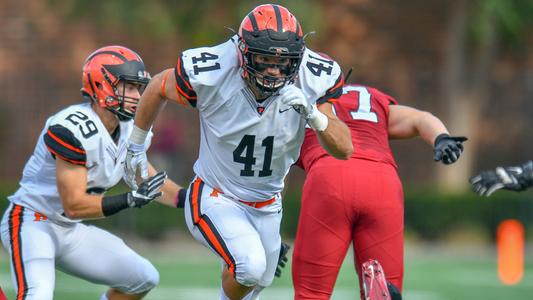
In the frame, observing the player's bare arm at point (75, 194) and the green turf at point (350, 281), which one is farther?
the green turf at point (350, 281)

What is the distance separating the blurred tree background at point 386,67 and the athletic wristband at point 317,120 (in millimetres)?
10722

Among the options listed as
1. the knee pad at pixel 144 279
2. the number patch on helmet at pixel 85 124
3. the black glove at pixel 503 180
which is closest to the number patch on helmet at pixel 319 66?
the black glove at pixel 503 180

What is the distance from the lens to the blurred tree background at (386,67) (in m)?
17.0

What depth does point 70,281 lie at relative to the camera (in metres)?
10.6

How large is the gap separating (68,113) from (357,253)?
1702 mm

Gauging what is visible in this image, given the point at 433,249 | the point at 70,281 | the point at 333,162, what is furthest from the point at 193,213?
the point at 433,249

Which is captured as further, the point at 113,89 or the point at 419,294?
the point at 419,294

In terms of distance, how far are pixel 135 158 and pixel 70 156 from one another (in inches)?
13.7

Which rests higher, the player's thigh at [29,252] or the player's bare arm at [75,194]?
the player's bare arm at [75,194]

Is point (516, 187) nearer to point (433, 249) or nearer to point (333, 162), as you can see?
point (333, 162)

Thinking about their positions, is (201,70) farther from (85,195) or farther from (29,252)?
(29,252)

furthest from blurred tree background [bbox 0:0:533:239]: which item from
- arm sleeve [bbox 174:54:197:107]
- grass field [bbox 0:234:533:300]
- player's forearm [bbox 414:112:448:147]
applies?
arm sleeve [bbox 174:54:197:107]

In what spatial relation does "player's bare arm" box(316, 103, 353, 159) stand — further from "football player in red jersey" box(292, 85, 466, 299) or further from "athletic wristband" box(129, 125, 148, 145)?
"athletic wristband" box(129, 125, 148, 145)

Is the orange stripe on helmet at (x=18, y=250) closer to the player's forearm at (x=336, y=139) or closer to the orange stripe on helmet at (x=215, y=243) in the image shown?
the orange stripe on helmet at (x=215, y=243)
